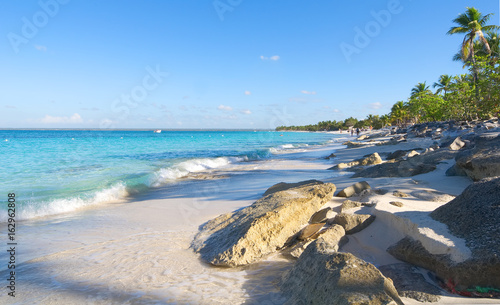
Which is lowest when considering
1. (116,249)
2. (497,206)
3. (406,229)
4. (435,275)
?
(116,249)

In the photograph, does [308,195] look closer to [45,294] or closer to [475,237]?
[475,237]

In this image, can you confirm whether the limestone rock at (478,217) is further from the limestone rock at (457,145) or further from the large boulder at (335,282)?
the limestone rock at (457,145)

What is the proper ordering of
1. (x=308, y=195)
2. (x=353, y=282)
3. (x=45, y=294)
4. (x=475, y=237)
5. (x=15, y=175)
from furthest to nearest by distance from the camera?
(x=15, y=175) → (x=308, y=195) → (x=45, y=294) → (x=475, y=237) → (x=353, y=282)

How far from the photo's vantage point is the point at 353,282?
233 cm

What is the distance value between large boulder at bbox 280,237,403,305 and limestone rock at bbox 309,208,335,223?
190cm

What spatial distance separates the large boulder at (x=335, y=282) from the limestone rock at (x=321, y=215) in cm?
190

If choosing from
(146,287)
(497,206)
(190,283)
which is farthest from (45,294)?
(497,206)

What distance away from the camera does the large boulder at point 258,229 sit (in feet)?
13.4

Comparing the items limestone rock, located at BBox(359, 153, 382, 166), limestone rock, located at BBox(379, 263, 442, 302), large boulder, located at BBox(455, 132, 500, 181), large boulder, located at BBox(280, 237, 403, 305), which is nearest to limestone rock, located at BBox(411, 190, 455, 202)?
large boulder, located at BBox(455, 132, 500, 181)

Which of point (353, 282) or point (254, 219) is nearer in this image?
point (353, 282)

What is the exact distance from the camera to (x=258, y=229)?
4289 millimetres

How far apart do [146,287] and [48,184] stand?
10.2 m

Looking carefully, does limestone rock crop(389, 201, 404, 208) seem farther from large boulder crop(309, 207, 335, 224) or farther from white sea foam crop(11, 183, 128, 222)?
white sea foam crop(11, 183, 128, 222)

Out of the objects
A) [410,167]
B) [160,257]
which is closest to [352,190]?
[410,167]
